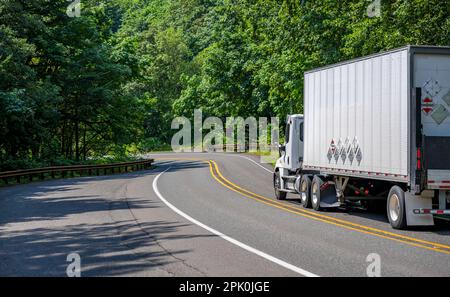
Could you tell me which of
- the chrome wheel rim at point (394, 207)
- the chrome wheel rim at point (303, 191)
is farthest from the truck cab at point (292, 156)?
the chrome wheel rim at point (394, 207)

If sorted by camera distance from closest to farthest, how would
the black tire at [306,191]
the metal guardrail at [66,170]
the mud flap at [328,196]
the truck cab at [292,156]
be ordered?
the mud flap at [328,196] → the black tire at [306,191] → the truck cab at [292,156] → the metal guardrail at [66,170]

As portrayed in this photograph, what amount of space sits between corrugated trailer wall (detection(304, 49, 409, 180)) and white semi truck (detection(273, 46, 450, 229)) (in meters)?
0.02

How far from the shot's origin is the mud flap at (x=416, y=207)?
14.2 m

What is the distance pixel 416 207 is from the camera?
47.0 ft

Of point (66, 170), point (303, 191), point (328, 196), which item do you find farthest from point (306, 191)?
point (66, 170)

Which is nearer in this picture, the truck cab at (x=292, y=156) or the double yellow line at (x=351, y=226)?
the double yellow line at (x=351, y=226)

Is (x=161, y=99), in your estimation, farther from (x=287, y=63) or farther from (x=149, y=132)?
(x=287, y=63)

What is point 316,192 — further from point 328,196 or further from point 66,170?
point 66,170

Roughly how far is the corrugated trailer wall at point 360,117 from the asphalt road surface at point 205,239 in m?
1.54

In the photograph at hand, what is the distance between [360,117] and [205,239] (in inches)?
240

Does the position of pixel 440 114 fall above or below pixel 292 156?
above

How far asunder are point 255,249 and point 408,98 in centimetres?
529

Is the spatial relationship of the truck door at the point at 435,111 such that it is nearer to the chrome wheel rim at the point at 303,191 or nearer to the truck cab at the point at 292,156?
the chrome wheel rim at the point at 303,191

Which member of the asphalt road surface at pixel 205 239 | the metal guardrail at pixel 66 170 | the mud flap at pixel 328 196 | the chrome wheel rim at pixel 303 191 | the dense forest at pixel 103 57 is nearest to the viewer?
Answer: the asphalt road surface at pixel 205 239
